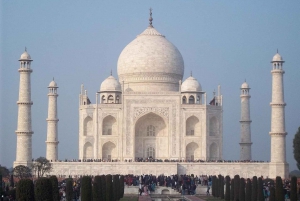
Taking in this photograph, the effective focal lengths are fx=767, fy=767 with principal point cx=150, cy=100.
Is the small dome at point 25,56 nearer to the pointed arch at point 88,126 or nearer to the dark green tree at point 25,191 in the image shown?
the pointed arch at point 88,126

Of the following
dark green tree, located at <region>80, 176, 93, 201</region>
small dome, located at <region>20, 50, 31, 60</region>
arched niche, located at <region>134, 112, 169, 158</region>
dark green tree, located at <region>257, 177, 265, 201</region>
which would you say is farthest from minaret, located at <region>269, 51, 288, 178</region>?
dark green tree, located at <region>80, 176, 93, 201</region>

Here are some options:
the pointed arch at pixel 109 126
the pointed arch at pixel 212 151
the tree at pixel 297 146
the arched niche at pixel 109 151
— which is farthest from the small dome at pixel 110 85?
the tree at pixel 297 146

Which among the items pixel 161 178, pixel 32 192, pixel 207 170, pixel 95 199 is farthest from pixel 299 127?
pixel 32 192

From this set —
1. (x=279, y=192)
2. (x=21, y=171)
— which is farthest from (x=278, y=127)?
(x=279, y=192)

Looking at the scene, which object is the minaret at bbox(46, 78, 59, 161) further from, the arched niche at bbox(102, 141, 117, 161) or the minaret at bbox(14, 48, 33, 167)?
the minaret at bbox(14, 48, 33, 167)

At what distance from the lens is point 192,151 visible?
40.8 metres

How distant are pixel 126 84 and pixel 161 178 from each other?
37.9 ft

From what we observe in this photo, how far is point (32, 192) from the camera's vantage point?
653 inches

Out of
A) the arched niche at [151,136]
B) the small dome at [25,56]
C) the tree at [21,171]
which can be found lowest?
the tree at [21,171]

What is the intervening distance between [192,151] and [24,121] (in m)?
9.40

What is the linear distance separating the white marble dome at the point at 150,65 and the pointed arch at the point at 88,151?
432 cm

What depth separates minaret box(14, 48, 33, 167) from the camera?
36.4m

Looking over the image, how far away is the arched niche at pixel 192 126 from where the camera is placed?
40938mm

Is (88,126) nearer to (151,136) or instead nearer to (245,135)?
(151,136)
